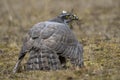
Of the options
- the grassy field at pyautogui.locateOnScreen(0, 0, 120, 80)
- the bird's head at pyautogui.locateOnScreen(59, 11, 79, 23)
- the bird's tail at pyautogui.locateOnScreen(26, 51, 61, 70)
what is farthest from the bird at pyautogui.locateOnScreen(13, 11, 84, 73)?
the bird's head at pyautogui.locateOnScreen(59, 11, 79, 23)

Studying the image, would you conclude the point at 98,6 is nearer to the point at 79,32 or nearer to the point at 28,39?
the point at 79,32

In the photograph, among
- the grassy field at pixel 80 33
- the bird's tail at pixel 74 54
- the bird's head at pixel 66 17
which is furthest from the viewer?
the bird's head at pixel 66 17

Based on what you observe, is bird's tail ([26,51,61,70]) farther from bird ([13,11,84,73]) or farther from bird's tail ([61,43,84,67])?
bird's tail ([61,43,84,67])

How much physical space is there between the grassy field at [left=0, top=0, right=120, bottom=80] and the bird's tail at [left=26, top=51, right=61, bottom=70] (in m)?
0.12

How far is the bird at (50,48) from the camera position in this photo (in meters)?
7.79

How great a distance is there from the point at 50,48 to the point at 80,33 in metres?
5.24

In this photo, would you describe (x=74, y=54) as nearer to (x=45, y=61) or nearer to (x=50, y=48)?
(x=50, y=48)

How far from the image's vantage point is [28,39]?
26.6 feet

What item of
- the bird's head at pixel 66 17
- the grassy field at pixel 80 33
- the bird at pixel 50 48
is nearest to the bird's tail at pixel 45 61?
the bird at pixel 50 48

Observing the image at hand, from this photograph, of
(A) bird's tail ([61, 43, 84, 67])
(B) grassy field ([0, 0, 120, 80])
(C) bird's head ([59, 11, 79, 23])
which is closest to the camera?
(B) grassy field ([0, 0, 120, 80])

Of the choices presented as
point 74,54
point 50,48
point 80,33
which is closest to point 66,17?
point 74,54

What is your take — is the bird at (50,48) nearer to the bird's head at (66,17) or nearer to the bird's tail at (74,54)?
the bird's tail at (74,54)

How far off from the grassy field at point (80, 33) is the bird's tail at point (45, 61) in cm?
12

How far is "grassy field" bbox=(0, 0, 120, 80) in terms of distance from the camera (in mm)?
7699
